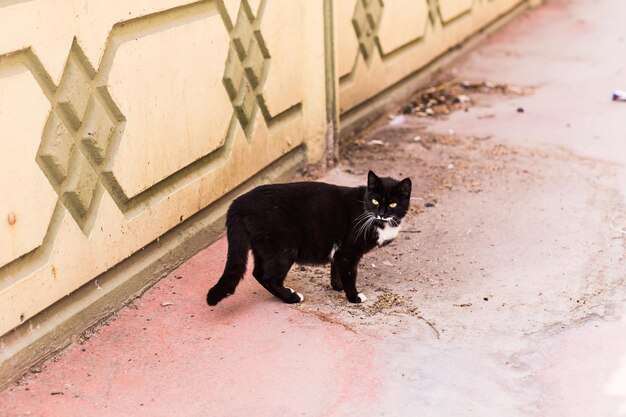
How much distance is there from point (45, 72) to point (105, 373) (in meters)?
1.31

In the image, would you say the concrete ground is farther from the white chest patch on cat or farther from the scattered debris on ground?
the scattered debris on ground

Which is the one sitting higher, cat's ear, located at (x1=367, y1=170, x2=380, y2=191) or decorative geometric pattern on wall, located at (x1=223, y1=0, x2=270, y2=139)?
decorative geometric pattern on wall, located at (x1=223, y1=0, x2=270, y2=139)

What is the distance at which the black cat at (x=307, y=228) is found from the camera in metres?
4.54

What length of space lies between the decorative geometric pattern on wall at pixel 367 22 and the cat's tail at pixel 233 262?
3.20 m

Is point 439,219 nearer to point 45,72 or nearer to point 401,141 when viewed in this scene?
point 401,141

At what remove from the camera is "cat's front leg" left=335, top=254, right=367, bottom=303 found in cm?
473

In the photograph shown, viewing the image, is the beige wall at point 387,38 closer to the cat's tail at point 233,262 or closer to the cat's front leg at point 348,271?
the cat's front leg at point 348,271

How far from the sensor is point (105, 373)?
13.5ft

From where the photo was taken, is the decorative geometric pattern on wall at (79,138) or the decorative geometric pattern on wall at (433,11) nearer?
the decorative geometric pattern on wall at (79,138)

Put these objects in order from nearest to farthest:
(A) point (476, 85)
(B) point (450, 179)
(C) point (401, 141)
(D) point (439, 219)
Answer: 1. (D) point (439, 219)
2. (B) point (450, 179)
3. (C) point (401, 141)
4. (A) point (476, 85)

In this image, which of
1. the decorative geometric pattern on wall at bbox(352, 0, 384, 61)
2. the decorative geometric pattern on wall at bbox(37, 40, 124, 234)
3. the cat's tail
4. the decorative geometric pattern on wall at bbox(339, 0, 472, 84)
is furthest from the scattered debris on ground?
the decorative geometric pattern on wall at bbox(37, 40, 124, 234)

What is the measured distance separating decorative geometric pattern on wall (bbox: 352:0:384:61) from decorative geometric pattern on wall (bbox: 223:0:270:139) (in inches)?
67.6

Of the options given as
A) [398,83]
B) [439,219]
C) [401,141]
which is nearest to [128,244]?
[439,219]

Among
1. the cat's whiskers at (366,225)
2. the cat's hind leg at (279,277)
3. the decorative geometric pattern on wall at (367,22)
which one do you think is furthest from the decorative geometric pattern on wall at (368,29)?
the cat's hind leg at (279,277)
